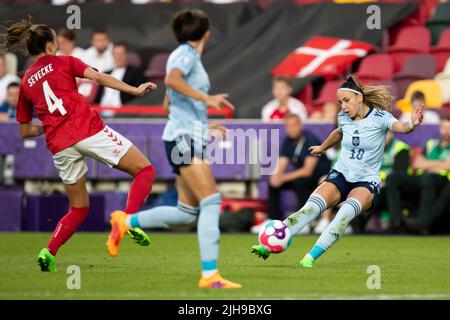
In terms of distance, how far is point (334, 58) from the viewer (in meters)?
18.3

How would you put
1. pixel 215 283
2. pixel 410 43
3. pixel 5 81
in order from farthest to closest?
pixel 5 81, pixel 410 43, pixel 215 283

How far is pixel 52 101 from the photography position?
985cm

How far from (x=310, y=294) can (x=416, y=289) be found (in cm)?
98

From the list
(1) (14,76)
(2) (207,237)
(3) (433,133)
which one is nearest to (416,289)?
(2) (207,237)

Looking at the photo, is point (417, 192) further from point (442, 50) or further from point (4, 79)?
point (4, 79)

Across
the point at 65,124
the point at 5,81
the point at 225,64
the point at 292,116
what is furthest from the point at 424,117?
the point at 65,124

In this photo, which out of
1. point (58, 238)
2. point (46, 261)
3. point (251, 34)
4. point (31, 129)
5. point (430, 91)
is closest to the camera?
point (46, 261)

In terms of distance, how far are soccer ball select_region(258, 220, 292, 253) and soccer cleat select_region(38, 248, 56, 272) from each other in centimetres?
183

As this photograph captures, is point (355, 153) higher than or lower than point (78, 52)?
lower

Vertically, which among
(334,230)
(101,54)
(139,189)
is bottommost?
(334,230)

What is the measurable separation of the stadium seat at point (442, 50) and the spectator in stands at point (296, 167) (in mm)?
3123

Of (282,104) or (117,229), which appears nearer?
(117,229)

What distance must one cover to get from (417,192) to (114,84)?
7283mm

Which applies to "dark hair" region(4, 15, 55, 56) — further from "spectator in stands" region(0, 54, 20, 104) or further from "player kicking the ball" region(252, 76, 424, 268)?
"spectator in stands" region(0, 54, 20, 104)
